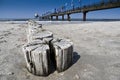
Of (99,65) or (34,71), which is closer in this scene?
(34,71)

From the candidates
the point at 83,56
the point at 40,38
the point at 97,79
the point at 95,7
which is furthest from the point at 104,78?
the point at 95,7

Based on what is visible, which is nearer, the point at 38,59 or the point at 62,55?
the point at 38,59

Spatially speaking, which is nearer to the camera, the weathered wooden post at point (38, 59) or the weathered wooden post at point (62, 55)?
the weathered wooden post at point (38, 59)

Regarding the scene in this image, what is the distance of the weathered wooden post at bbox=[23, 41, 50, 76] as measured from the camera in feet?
8.08

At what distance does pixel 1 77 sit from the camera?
8.47 ft

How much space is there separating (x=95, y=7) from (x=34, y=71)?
66.9 feet

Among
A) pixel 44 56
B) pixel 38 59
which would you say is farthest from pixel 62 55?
pixel 38 59

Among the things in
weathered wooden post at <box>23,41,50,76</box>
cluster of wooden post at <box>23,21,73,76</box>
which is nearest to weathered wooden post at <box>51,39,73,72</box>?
cluster of wooden post at <box>23,21,73,76</box>

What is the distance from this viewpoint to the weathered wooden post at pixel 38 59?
2.46 meters

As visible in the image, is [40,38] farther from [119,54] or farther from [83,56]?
[119,54]

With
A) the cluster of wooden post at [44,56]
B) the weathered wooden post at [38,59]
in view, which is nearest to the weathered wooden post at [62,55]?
the cluster of wooden post at [44,56]

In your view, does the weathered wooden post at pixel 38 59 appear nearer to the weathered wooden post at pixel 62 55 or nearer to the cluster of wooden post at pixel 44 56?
the cluster of wooden post at pixel 44 56

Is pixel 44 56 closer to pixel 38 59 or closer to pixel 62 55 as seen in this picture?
pixel 38 59

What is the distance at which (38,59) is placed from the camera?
8.11 feet
